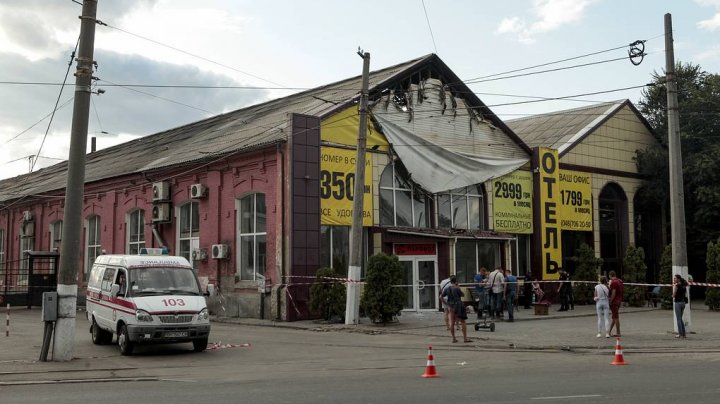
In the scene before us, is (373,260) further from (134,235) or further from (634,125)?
(634,125)

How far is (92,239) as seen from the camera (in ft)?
123

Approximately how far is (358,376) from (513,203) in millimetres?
21806

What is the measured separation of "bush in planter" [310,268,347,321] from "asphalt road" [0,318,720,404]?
492 cm

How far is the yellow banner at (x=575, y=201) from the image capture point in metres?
34.2

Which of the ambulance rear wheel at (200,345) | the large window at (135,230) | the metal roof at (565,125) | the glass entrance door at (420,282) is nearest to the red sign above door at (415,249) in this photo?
the glass entrance door at (420,282)

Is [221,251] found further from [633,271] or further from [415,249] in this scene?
[633,271]

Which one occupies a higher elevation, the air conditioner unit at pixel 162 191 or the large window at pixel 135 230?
the air conditioner unit at pixel 162 191

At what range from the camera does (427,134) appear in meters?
29.5

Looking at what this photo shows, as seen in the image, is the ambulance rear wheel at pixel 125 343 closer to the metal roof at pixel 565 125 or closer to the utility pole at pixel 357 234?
the utility pole at pixel 357 234

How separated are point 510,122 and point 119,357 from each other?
111 feet

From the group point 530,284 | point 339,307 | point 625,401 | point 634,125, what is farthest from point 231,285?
point 634,125

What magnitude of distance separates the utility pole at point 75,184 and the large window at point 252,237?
35.6 ft

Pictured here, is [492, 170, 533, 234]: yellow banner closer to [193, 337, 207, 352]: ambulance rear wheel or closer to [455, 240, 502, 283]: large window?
[455, 240, 502, 283]: large window

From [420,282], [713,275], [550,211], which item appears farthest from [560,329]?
[550,211]
